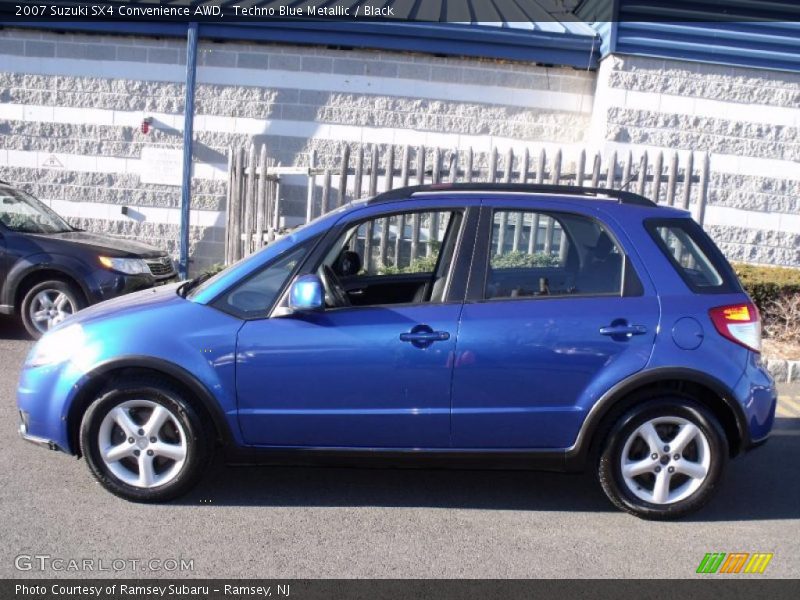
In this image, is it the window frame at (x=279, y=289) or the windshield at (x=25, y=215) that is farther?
the windshield at (x=25, y=215)

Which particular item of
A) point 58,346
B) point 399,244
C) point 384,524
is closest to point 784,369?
point 399,244

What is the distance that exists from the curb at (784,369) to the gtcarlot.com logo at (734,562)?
3.92m

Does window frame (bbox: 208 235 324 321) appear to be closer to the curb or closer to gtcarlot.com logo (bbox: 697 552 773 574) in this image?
gtcarlot.com logo (bbox: 697 552 773 574)

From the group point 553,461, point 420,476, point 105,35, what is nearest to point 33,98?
point 105,35

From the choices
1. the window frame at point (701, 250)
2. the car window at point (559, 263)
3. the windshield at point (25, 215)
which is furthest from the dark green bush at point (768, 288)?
the windshield at point (25, 215)

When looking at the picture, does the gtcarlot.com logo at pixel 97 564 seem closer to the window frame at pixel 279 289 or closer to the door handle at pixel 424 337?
the window frame at pixel 279 289

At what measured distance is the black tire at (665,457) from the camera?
15.5ft

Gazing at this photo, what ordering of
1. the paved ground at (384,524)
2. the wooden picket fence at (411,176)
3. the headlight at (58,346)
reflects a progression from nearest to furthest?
the paved ground at (384,524), the headlight at (58,346), the wooden picket fence at (411,176)

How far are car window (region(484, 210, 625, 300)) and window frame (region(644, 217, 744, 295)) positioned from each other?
24 centimetres

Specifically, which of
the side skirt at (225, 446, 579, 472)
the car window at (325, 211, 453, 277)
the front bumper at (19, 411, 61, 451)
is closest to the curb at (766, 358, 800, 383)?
the car window at (325, 211, 453, 277)

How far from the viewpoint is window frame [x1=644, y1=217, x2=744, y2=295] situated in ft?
15.9

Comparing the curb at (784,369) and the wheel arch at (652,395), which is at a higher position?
the wheel arch at (652,395)
